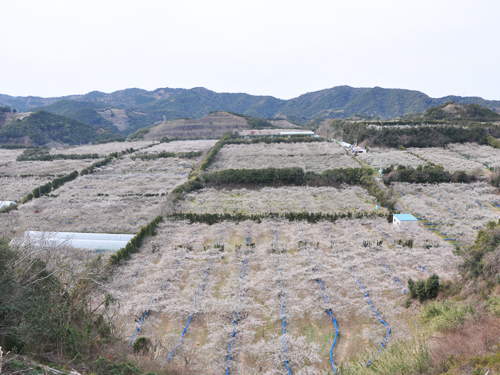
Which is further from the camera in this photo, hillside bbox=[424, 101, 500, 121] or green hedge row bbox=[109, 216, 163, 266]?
hillside bbox=[424, 101, 500, 121]

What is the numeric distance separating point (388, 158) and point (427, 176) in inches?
344

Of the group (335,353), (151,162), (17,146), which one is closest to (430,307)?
(335,353)

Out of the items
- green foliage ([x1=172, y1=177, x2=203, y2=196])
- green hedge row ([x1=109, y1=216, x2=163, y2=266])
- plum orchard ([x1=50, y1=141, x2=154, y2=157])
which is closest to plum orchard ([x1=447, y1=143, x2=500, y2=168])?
green foliage ([x1=172, y1=177, x2=203, y2=196])

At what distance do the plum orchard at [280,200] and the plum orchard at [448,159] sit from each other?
12.5 meters

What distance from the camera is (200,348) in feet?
33.1

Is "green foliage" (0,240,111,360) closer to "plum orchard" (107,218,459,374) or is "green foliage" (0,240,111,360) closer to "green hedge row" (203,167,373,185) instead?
"plum orchard" (107,218,459,374)

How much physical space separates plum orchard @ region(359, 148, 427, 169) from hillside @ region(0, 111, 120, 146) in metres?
67.5

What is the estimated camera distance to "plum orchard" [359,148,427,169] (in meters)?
33.7

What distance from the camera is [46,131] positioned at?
71.5 m

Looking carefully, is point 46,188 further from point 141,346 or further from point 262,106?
point 262,106

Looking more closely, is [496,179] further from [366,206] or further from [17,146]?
[17,146]

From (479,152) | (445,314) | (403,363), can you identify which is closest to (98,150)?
(445,314)

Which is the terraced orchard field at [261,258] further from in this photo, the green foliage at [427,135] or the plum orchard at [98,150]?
the plum orchard at [98,150]

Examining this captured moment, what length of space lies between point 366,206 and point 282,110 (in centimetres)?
16081
